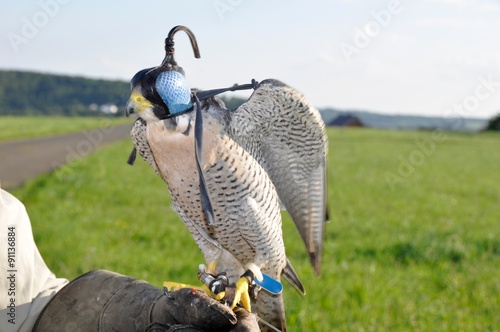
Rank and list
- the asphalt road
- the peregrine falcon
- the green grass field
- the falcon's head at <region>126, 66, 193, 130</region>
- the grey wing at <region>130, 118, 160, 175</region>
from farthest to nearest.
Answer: the asphalt road → the green grass field → the grey wing at <region>130, 118, 160, 175</region> → the peregrine falcon → the falcon's head at <region>126, 66, 193, 130</region>

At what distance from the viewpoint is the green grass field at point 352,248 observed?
17.1 feet

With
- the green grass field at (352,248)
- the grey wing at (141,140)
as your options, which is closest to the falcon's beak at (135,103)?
the grey wing at (141,140)

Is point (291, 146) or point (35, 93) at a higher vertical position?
point (291, 146)

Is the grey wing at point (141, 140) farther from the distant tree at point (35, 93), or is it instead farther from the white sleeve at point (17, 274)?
the distant tree at point (35, 93)

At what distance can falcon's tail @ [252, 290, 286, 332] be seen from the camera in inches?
95.4

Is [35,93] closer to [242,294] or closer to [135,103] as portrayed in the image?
[242,294]

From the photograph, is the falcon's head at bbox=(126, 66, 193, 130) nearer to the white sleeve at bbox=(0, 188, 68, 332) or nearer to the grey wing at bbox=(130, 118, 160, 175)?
the grey wing at bbox=(130, 118, 160, 175)

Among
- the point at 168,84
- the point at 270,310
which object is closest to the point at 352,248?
the point at 270,310

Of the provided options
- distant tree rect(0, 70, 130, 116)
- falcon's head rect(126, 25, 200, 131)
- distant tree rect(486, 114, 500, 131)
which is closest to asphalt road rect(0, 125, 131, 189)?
falcon's head rect(126, 25, 200, 131)

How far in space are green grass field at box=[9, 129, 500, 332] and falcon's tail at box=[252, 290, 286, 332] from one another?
229 centimetres

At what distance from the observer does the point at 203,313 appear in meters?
1.96

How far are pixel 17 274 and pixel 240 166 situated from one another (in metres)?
1.15

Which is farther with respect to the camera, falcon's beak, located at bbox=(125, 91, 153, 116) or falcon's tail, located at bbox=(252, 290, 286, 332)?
falcon's tail, located at bbox=(252, 290, 286, 332)

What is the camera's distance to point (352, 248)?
7723 mm
